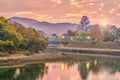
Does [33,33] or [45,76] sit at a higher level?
[33,33]

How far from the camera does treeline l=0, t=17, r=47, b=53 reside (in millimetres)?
79938

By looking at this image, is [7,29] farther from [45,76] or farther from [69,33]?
[69,33]

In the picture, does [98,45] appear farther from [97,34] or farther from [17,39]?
[17,39]

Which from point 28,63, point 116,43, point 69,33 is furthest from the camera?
point 69,33

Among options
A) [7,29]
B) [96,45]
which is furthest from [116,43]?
[7,29]

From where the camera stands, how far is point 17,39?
83062mm

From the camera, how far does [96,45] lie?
141 m

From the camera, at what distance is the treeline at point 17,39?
79.9 metres

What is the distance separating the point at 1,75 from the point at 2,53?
61.5 feet

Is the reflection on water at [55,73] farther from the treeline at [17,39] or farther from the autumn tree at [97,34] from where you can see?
the autumn tree at [97,34]

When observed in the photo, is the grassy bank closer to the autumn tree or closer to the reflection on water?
the autumn tree

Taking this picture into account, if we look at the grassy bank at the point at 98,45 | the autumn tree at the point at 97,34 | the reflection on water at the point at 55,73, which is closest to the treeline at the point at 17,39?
the reflection on water at the point at 55,73

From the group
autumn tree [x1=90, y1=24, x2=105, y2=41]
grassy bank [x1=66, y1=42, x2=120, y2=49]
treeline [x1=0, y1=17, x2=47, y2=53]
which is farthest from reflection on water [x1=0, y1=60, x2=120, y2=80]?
autumn tree [x1=90, y1=24, x2=105, y2=41]

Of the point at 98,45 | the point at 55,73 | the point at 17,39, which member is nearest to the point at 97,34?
the point at 98,45
